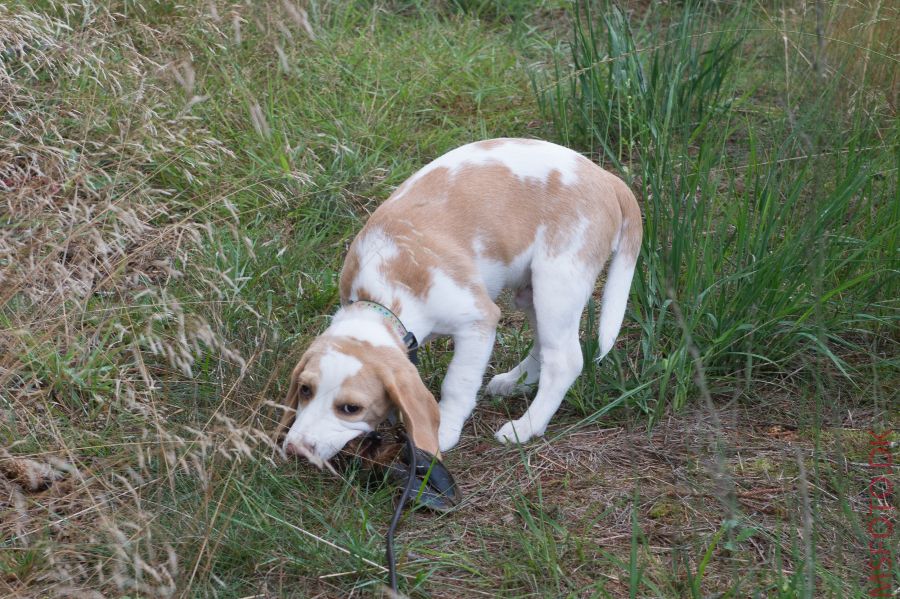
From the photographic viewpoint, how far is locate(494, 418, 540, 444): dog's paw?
282cm

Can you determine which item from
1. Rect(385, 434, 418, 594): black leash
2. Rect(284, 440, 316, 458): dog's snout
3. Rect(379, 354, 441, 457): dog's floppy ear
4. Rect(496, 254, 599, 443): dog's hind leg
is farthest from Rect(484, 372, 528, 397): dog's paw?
Rect(284, 440, 316, 458): dog's snout

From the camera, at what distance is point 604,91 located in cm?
410

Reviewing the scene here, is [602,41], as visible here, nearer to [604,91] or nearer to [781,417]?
[604,91]

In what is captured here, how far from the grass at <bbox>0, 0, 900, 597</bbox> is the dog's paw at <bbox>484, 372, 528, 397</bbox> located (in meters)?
0.06

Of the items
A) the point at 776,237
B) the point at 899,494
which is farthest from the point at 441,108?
the point at 899,494

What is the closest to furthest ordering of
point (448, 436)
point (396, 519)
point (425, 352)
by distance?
point (396, 519) → point (448, 436) → point (425, 352)

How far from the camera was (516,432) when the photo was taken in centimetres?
282

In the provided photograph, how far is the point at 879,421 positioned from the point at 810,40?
162cm

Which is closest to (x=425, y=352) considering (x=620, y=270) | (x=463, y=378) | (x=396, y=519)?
(x=463, y=378)

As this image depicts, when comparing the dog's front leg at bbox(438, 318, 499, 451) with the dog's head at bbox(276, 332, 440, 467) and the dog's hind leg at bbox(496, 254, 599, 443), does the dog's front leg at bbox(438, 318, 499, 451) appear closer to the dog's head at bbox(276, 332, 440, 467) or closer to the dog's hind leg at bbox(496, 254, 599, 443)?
the dog's hind leg at bbox(496, 254, 599, 443)

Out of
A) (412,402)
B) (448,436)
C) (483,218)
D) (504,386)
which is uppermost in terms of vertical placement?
(483,218)

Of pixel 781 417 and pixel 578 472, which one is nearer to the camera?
pixel 578 472

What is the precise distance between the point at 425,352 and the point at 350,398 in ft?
2.66

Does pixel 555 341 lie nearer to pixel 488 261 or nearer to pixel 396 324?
pixel 488 261
